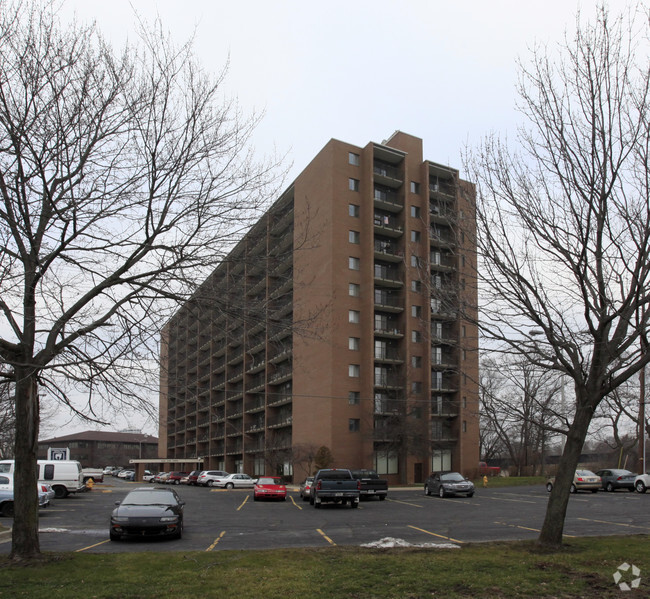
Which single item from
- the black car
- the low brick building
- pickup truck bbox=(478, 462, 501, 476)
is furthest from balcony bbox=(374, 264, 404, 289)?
the low brick building

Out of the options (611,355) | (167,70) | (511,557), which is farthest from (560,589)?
(167,70)

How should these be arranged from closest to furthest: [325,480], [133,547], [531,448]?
[133,547], [325,480], [531,448]

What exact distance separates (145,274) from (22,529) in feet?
16.1

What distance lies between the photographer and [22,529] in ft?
35.1

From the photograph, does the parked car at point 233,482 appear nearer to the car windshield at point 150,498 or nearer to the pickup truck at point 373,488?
the pickup truck at point 373,488

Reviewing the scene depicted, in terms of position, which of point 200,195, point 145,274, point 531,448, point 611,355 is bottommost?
point 531,448

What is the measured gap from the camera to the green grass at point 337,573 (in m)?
8.38

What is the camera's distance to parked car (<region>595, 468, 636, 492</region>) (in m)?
36.4

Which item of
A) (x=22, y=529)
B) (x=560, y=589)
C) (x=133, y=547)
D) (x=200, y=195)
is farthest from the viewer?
(x=133, y=547)

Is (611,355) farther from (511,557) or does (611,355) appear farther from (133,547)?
(133,547)

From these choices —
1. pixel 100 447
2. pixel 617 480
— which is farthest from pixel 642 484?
pixel 100 447

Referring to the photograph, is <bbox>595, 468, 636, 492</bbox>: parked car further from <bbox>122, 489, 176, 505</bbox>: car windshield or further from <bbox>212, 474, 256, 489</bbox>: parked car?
<bbox>122, 489, 176, 505</bbox>: car windshield

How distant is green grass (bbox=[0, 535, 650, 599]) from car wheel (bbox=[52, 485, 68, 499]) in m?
24.3

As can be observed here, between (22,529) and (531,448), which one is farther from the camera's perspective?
(531,448)
